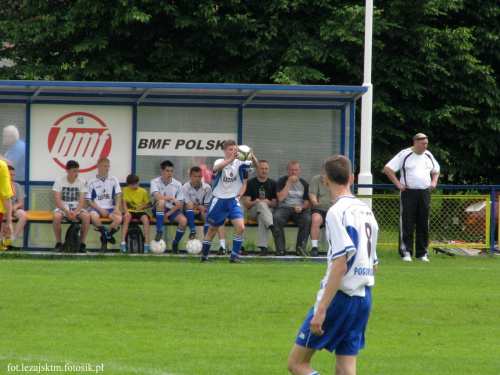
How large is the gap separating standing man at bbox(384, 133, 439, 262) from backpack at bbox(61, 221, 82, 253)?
5259mm

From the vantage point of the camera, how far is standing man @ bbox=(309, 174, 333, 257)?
45.0 feet

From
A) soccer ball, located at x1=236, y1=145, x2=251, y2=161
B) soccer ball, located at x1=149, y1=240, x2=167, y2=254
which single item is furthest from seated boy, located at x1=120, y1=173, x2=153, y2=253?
soccer ball, located at x1=236, y1=145, x2=251, y2=161

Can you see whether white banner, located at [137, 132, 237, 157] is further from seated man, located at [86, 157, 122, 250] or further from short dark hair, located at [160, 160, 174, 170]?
seated man, located at [86, 157, 122, 250]

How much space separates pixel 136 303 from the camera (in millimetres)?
8766

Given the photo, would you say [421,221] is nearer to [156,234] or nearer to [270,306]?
[156,234]

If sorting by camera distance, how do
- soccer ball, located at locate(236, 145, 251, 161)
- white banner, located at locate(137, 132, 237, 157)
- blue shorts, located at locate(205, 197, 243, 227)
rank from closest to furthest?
soccer ball, located at locate(236, 145, 251, 161) < blue shorts, located at locate(205, 197, 243, 227) < white banner, located at locate(137, 132, 237, 157)

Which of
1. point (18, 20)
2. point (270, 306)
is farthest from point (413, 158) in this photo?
point (18, 20)

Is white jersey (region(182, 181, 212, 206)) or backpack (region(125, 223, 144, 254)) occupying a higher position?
white jersey (region(182, 181, 212, 206))

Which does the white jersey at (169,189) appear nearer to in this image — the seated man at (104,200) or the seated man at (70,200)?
the seated man at (104,200)

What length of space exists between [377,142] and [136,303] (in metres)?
17.1

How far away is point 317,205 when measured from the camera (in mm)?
13797

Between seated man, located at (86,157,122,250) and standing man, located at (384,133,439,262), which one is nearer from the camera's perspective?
standing man, located at (384,133,439,262)

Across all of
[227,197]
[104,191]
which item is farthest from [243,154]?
[104,191]

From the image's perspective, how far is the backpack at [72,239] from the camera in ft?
44.8
